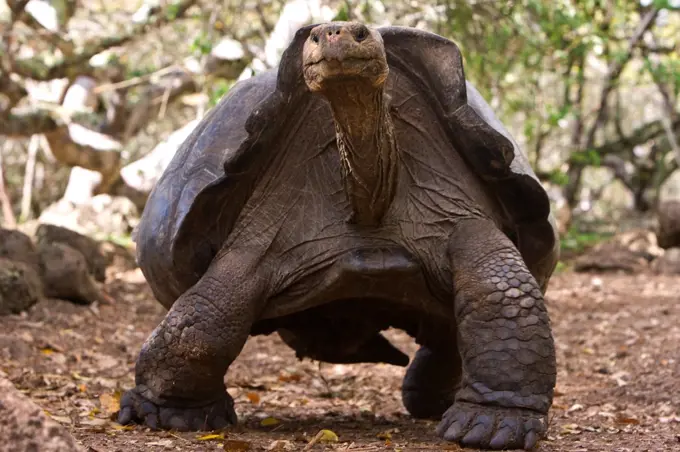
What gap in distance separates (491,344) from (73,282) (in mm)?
4581

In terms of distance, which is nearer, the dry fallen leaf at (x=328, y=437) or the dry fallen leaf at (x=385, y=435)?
the dry fallen leaf at (x=328, y=437)

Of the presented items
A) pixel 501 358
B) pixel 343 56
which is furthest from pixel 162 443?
pixel 343 56

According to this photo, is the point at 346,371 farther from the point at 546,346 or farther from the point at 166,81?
the point at 166,81

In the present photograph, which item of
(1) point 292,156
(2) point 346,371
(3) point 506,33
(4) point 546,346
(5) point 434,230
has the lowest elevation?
(2) point 346,371

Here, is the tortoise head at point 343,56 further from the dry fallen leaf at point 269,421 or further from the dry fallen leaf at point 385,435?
the dry fallen leaf at point 269,421

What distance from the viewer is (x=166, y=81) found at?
1134 cm

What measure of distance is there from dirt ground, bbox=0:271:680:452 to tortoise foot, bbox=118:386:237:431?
2.3 inches

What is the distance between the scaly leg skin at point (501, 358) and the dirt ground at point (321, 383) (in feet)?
0.43

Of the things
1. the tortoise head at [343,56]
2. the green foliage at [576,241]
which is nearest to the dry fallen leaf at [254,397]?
the tortoise head at [343,56]

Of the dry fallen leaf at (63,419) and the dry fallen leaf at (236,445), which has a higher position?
the dry fallen leaf at (236,445)

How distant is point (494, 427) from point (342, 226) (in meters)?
0.85

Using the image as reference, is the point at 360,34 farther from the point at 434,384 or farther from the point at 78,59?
the point at 78,59

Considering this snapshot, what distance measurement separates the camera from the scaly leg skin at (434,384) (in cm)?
397

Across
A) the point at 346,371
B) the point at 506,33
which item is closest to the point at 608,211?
the point at 506,33
